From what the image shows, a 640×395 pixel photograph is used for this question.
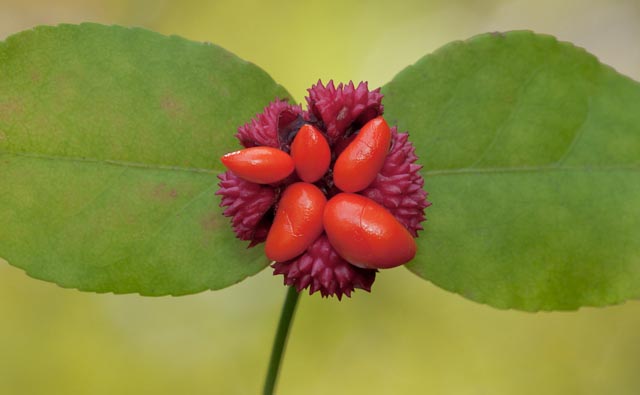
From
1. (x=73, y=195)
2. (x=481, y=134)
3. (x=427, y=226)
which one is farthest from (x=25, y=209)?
(x=481, y=134)

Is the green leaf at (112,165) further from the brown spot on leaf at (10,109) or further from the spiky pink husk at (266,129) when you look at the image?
the spiky pink husk at (266,129)

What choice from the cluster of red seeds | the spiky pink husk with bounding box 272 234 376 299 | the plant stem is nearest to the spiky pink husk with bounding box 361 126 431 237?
the cluster of red seeds

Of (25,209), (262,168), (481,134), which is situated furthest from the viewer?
(481,134)

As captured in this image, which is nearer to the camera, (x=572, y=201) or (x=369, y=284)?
(x=369, y=284)

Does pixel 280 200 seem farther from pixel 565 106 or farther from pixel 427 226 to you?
pixel 565 106

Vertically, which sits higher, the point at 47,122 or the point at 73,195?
the point at 47,122

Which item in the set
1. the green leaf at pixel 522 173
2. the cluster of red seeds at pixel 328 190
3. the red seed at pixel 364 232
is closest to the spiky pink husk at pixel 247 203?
the cluster of red seeds at pixel 328 190

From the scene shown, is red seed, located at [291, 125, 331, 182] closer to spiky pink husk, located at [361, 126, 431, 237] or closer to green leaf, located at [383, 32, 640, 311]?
spiky pink husk, located at [361, 126, 431, 237]
